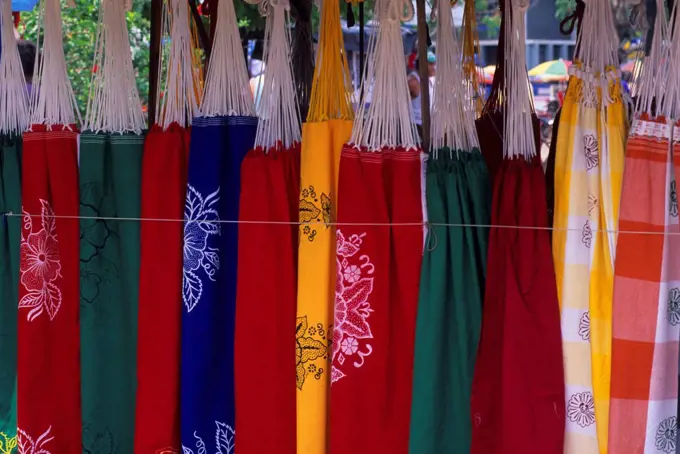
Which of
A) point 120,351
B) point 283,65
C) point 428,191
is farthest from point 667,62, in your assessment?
point 120,351

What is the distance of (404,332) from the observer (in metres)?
1.43

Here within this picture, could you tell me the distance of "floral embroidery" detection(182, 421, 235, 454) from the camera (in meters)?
1.53

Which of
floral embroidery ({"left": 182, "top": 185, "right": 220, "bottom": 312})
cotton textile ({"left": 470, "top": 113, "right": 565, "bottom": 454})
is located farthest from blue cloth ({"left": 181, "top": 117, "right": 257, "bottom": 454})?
cotton textile ({"left": 470, "top": 113, "right": 565, "bottom": 454})

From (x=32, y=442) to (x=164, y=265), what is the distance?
467 millimetres

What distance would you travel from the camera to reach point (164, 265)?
1.54 metres

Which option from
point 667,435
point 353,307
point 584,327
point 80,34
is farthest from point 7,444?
point 80,34

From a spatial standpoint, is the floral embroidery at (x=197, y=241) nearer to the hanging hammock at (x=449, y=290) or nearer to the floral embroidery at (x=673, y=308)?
the hanging hammock at (x=449, y=290)

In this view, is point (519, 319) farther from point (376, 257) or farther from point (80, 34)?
point (80, 34)

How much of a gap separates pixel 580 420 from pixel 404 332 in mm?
345

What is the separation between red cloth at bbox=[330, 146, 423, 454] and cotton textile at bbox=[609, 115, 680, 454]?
1.19 ft

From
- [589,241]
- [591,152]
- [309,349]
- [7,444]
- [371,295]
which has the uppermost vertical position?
[591,152]

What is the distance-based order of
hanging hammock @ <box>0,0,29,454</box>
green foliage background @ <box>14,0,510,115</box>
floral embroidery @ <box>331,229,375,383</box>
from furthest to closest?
green foliage background @ <box>14,0,510,115</box> < hanging hammock @ <box>0,0,29,454</box> < floral embroidery @ <box>331,229,375,383</box>

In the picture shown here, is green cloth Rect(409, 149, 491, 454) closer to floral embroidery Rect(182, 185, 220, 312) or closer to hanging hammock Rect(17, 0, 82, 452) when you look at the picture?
floral embroidery Rect(182, 185, 220, 312)

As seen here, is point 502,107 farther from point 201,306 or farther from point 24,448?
point 24,448
